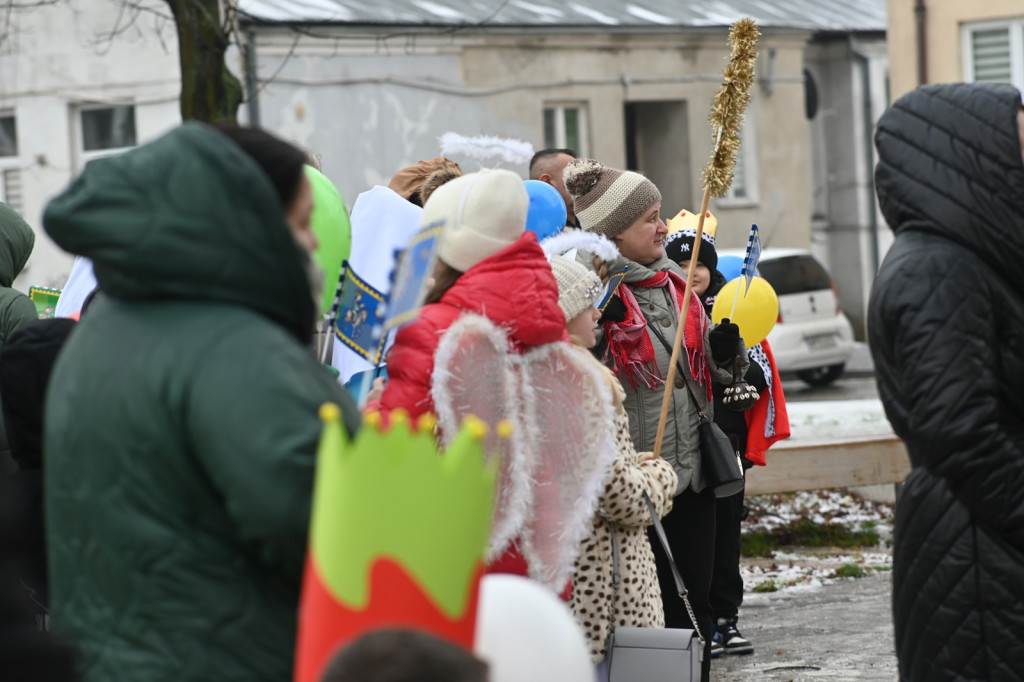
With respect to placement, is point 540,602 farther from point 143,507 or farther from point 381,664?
point 143,507

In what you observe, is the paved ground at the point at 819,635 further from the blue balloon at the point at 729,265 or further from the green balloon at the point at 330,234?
the green balloon at the point at 330,234

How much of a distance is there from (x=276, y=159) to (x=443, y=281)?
1.77 metres

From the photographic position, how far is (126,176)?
2.30 meters

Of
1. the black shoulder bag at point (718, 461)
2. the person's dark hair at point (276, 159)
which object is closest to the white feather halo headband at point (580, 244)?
the black shoulder bag at point (718, 461)

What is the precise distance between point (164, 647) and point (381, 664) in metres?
0.43

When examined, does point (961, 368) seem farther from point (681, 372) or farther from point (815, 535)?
point (815, 535)

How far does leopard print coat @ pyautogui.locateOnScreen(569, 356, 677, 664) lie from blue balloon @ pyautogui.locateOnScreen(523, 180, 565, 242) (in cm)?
102

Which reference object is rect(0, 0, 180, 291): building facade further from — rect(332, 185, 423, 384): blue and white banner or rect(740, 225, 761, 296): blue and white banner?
rect(332, 185, 423, 384): blue and white banner

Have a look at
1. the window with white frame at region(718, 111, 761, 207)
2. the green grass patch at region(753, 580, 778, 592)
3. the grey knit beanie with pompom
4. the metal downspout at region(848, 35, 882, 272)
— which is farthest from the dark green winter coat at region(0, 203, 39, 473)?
the metal downspout at region(848, 35, 882, 272)

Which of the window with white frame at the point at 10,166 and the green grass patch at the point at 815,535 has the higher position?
the window with white frame at the point at 10,166

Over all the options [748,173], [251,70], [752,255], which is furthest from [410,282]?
[748,173]

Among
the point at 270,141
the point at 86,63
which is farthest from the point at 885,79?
the point at 270,141

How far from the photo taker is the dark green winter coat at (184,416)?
2.20 meters

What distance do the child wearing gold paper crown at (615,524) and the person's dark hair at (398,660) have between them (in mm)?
2350
